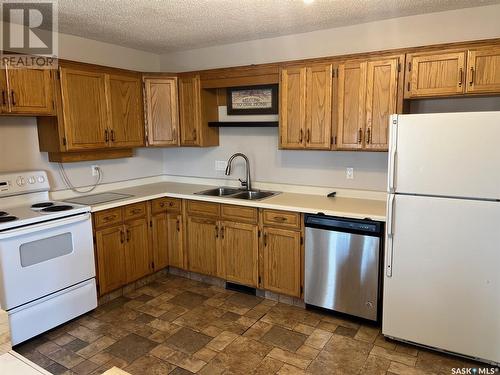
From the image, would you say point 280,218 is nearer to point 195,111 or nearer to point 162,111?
point 195,111

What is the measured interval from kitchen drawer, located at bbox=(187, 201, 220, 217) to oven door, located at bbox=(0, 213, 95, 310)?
39.4 inches

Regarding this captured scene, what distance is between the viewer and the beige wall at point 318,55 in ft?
9.46

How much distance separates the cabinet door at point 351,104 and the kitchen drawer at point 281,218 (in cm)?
73

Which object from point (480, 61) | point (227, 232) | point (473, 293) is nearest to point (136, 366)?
point (227, 232)

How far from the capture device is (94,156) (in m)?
3.66

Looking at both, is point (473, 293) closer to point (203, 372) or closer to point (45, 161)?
point (203, 372)

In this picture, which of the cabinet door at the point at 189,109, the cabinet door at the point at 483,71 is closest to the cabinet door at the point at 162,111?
the cabinet door at the point at 189,109

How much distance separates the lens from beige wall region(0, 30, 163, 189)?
315 cm

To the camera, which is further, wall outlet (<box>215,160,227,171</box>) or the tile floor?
wall outlet (<box>215,160,227,171</box>)

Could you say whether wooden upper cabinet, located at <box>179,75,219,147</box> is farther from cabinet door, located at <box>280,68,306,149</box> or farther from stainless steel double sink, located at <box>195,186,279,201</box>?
cabinet door, located at <box>280,68,306,149</box>

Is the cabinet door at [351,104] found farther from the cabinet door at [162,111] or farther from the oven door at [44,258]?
the oven door at [44,258]

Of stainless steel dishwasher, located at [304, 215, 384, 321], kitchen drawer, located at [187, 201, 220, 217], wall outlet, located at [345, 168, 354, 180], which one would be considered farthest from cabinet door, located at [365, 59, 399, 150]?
kitchen drawer, located at [187, 201, 220, 217]

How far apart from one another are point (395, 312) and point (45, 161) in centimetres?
323
